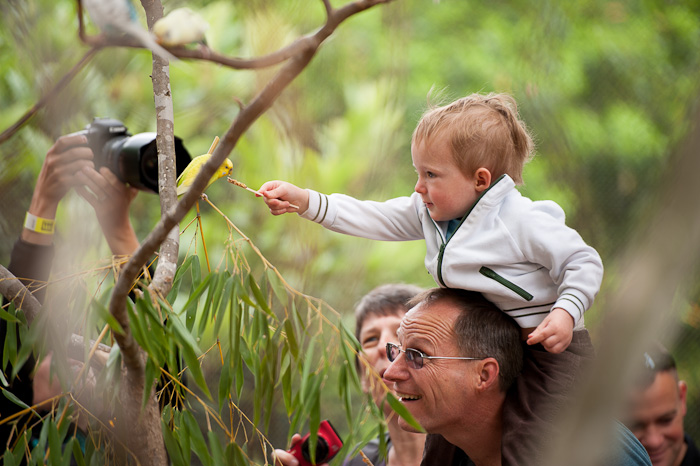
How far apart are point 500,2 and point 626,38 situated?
1.83 ft

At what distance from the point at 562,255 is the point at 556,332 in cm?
8

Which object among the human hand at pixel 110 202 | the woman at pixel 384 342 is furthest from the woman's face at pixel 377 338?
the human hand at pixel 110 202

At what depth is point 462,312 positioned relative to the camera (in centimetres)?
80

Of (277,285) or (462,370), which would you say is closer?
(277,285)

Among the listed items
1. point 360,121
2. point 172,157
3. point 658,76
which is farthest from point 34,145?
point 658,76

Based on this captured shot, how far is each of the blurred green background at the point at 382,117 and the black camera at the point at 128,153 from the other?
2.86 feet

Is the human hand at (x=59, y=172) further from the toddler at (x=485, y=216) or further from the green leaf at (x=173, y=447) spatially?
the green leaf at (x=173, y=447)

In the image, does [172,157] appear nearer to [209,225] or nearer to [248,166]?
[248,166]

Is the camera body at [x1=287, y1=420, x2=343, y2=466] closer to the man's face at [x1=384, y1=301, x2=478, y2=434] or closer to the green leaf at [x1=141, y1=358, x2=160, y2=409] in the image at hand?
the man's face at [x1=384, y1=301, x2=478, y2=434]

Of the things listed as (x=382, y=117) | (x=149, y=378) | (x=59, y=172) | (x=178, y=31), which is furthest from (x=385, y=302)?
(x=382, y=117)

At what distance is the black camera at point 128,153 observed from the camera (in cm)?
91

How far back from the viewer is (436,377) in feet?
2.60

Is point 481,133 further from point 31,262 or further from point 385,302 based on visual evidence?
point 31,262

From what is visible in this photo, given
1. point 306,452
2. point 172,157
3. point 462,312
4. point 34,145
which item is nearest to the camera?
point 172,157
